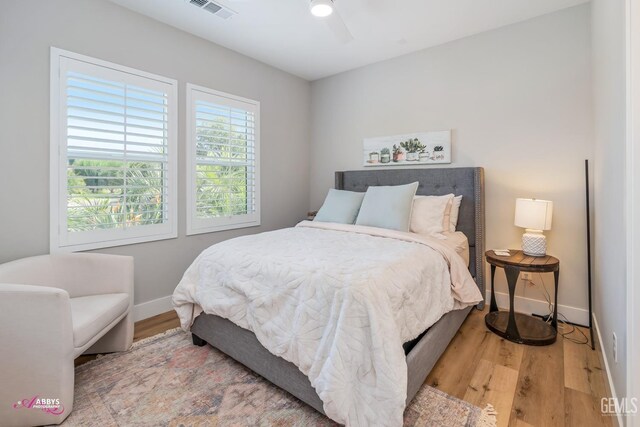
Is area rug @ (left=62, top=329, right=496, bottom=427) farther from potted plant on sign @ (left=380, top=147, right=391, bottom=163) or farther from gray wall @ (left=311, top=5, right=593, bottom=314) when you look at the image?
A: potted plant on sign @ (left=380, top=147, right=391, bottom=163)

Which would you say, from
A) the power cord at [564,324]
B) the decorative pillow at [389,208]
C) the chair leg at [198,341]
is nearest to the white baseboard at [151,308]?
the chair leg at [198,341]

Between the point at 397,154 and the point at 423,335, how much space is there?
7.52ft

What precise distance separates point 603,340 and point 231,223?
3.30 m

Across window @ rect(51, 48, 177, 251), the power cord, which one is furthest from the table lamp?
window @ rect(51, 48, 177, 251)

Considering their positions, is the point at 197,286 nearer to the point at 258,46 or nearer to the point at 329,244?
the point at 329,244

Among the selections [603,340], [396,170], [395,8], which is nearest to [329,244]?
[396,170]

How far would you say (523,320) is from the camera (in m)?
2.62

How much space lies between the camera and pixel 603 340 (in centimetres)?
193

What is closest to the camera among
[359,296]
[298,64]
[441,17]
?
[359,296]

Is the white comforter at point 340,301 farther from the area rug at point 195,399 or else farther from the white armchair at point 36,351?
the white armchair at point 36,351

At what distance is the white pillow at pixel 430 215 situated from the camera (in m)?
2.77

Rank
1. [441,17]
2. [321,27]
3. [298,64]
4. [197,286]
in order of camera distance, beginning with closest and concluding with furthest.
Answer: [197,286], [441,17], [321,27], [298,64]

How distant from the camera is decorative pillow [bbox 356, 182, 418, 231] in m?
2.68

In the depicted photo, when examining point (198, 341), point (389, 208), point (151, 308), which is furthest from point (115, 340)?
point (389, 208)
